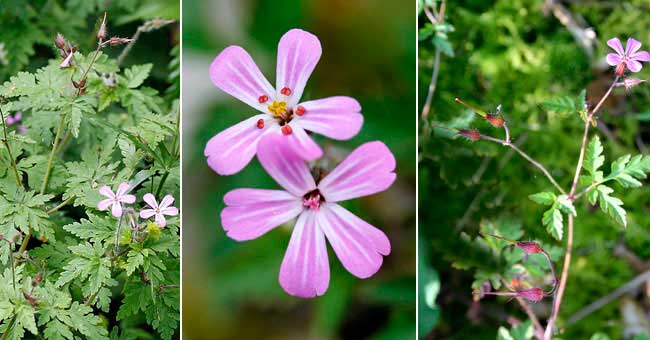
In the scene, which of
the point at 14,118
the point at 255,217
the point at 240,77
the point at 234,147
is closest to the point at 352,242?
the point at 255,217

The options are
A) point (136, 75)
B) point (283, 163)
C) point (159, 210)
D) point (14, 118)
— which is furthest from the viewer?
point (14, 118)

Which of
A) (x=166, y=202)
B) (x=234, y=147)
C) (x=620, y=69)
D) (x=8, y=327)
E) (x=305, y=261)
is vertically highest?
(x=620, y=69)

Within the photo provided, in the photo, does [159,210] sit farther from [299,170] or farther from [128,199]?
[299,170]

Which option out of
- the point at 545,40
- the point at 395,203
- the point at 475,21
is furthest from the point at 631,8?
the point at 395,203

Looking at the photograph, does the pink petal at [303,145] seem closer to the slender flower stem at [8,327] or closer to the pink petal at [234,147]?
the pink petal at [234,147]

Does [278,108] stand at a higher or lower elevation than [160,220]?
higher

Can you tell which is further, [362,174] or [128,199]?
[128,199]

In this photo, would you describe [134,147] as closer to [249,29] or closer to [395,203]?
[249,29]

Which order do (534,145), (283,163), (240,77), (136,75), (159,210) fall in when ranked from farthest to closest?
1. (534,145)
2. (136,75)
3. (159,210)
4. (240,77)
5. (283,163)
